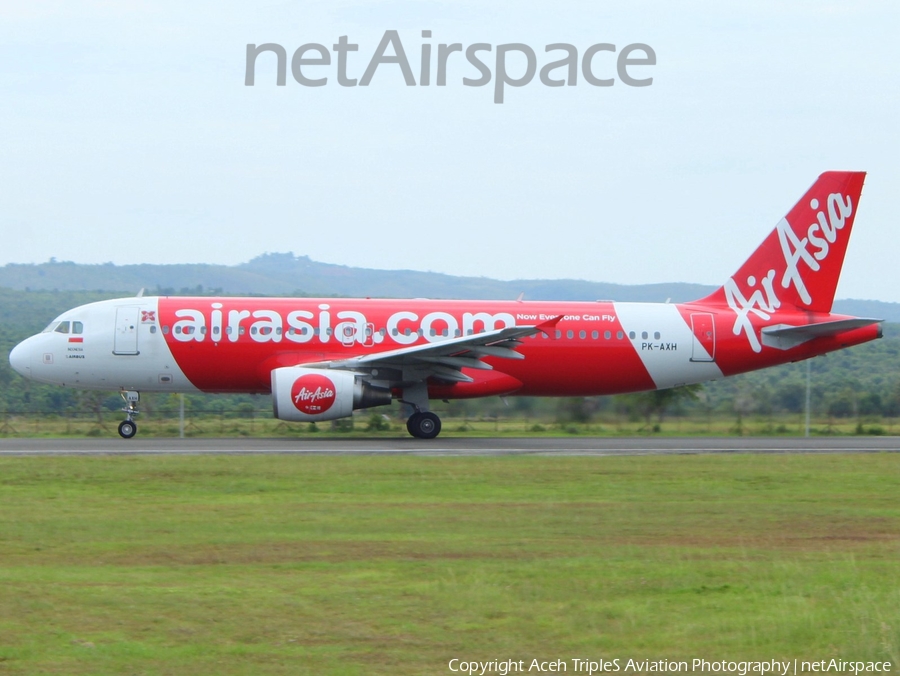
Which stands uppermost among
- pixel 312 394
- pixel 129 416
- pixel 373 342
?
pixel 373 342

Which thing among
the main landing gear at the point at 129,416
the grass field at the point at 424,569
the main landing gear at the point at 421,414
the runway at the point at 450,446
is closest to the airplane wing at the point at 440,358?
the main landing gear at the point at 421,414

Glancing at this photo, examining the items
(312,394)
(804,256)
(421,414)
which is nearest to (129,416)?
(312,394)

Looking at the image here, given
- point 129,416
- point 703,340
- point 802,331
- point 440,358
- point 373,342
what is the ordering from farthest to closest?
point 703,340 → point 802,331 → point 129,416 → point 373,342 → point 440,358

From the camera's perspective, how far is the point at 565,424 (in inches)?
1325

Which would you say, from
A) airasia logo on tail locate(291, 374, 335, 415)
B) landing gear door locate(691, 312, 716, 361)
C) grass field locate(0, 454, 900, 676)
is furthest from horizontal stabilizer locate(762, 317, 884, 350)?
airasia logo on tail locate(291, 374, 335, 415)

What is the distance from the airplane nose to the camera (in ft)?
94.3

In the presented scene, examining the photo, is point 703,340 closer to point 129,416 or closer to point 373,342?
point 373,342

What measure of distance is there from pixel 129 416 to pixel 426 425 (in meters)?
7.37

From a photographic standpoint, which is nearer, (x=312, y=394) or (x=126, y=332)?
(x=312, y=394)

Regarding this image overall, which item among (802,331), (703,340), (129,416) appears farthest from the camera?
(703,340)

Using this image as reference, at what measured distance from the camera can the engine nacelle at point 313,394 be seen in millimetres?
26406

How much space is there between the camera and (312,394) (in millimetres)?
26406

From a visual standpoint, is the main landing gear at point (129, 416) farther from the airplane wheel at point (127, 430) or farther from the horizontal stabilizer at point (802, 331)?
the horizontal stabilizer at point (802, 331)

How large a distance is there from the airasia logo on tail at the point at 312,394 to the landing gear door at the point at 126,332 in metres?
4.66
